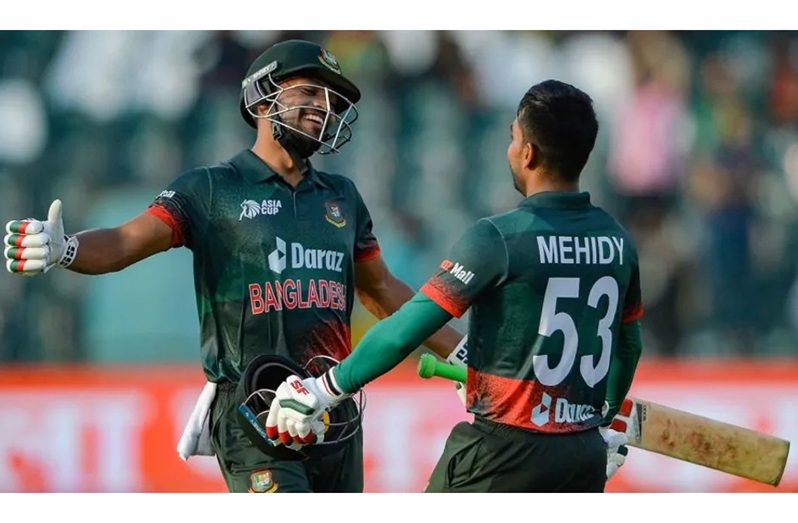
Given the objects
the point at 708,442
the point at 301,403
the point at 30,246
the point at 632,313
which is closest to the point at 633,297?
the point at 632,313

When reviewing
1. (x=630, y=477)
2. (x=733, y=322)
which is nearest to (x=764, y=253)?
(x=733, y=322)

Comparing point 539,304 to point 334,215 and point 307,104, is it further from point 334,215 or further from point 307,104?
point 307,104

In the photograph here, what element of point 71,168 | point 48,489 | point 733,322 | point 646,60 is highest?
point 646,60

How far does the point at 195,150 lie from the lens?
9328 mm

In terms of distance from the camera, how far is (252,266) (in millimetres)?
4621

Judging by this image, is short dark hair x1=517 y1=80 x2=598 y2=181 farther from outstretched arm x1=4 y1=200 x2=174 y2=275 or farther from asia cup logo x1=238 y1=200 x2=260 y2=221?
outstretched arm x1=4 y1=200 x2=174 y2=275

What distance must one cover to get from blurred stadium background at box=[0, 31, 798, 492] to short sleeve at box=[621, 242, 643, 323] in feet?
14.5

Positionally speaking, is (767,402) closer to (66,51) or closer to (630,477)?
(630,477)

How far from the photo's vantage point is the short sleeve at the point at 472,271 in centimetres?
384

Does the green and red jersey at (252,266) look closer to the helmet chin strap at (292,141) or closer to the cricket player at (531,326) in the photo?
the helmet chin strap at (292,141)

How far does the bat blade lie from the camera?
187 inches

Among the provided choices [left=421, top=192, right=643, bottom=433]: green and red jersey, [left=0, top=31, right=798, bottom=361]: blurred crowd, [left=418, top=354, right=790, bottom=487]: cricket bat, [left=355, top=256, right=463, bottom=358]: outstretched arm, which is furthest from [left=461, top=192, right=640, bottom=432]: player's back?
[left=0, top=31, right=798, bottom=361]: blurred crowd

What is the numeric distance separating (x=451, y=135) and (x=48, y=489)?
364 centimetres

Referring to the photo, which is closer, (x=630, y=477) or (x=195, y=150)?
(x=630, y=477)
